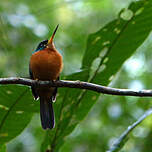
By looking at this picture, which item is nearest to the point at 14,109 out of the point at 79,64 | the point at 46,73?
the point at 46,73

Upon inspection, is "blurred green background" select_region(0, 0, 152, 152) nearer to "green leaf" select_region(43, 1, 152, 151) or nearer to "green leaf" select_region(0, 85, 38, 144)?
"green leaf" select_region(0, 85, 38, 144)

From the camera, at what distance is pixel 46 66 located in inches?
108

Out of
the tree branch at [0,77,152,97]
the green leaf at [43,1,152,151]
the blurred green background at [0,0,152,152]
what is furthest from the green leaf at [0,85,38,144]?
the blurred green background at [0,0,152,152]

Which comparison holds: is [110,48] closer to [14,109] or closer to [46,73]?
[46,73]

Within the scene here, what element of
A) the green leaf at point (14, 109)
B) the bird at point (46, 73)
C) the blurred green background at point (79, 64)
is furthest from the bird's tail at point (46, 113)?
the blurred green background at point (79, 64)

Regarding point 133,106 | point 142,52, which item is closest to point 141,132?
point 133,106

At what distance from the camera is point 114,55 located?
247 cm

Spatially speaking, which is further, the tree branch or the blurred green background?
the blurred green background

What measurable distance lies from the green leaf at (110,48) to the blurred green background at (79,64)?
28.8 inches

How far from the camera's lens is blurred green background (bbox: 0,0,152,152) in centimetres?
412

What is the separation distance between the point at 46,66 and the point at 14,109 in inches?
20.0

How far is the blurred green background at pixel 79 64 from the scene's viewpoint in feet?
13.5

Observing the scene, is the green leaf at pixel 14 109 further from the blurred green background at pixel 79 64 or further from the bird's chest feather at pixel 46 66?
the blurred green background at pixel 79 64

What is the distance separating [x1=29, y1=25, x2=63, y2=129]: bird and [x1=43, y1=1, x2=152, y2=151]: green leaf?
234 millimetres
